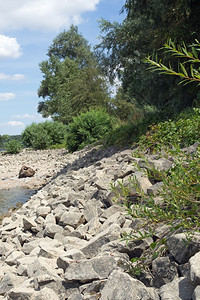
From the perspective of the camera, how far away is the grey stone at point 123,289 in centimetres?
210

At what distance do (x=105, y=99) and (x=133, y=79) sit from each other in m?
13.5

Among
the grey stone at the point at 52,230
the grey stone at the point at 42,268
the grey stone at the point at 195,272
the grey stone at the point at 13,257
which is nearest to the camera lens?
the grey stone at the point at 195,272

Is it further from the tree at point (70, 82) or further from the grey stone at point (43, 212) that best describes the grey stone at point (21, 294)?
the tree at point (70, 82)

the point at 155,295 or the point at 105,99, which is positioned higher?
the point at 105,99

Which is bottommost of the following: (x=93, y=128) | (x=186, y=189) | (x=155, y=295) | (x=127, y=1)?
(x=155, y=295)

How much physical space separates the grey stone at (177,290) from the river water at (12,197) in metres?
7.12

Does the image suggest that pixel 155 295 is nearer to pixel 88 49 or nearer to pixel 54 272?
pixel 54 272

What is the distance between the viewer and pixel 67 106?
3412cm

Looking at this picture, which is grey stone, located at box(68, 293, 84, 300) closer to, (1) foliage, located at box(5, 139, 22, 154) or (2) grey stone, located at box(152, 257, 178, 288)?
(2) grey stone, located at box(152, 257, 178, 288)

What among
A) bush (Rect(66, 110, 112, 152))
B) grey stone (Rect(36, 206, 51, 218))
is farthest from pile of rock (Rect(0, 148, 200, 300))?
bush (Rect(66, 110, 112, 152))

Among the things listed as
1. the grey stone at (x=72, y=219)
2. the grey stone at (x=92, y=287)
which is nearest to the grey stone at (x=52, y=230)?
the grey stone at (x=72, y=219)

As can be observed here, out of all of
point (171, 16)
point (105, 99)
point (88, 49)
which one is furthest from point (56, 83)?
point (171, 16)

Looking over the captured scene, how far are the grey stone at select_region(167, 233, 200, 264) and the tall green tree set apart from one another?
761 cm

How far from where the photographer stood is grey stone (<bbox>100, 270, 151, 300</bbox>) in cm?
210
